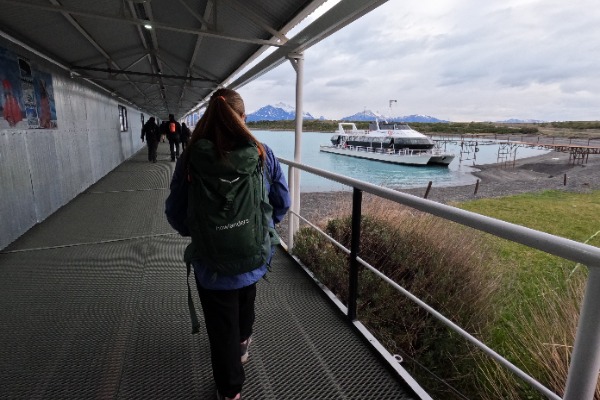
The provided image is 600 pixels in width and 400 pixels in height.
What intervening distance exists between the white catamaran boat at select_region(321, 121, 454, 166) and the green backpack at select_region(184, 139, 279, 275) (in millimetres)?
39180

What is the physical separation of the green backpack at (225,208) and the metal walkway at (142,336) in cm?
88

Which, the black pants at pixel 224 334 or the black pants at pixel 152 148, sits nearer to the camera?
the black pants at pixel 224 334

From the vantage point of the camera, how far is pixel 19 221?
15.1ft

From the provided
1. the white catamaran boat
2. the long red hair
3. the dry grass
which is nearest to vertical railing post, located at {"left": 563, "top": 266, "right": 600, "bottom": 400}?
the long red hair

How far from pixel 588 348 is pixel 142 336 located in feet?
8.02

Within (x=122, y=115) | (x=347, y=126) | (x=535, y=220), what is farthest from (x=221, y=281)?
(x=347, y=126)

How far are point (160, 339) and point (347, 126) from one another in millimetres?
58619

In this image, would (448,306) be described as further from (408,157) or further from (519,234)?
(408,157)

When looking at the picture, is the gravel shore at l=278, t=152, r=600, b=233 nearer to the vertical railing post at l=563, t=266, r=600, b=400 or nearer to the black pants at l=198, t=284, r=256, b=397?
the black pants at l=198, t=284, r=256, b=397

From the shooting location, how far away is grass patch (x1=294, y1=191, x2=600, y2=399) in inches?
96.6

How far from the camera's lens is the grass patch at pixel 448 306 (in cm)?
245

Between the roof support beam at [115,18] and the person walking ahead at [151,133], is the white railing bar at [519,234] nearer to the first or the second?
the roof support beam at [115,18]

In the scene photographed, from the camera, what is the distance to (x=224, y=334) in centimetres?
172

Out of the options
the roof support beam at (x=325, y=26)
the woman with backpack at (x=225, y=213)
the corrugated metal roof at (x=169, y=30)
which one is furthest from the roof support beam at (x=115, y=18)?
the woman with backpack at (x=225, y=213)
